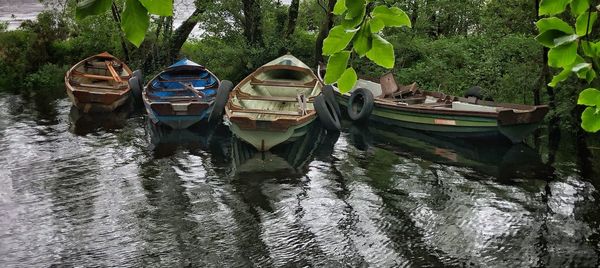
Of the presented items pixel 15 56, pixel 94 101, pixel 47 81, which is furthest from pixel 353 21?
pixel 15 56

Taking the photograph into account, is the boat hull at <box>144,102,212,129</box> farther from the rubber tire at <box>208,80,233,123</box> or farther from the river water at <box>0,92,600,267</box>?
the river water at <box>0,92,600,267</box>

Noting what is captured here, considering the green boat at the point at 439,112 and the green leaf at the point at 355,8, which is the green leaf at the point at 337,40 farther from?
the green boat at the point at 439,112

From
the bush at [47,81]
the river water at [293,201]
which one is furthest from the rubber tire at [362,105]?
the bush at [47,81]

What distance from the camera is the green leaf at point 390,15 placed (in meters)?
1.38

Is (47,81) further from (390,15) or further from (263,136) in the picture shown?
(390,15)

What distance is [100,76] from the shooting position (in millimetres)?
19734

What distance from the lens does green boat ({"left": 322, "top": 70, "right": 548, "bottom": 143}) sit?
1438 cm

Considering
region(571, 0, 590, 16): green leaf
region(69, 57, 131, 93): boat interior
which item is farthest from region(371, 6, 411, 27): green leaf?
region(69, 57, 131, 93): boat interior

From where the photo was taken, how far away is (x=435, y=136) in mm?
15852

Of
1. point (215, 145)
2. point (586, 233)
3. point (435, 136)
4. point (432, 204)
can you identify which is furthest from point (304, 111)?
point (586, 233)

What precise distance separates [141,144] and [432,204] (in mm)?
8095

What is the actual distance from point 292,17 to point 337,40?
22.6m

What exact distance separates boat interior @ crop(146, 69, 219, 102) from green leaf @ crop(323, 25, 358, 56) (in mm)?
15774

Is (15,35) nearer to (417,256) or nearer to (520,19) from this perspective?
(520,19)
